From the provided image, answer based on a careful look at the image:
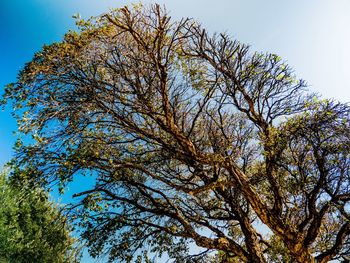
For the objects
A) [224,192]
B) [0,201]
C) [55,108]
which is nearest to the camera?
[55,108]

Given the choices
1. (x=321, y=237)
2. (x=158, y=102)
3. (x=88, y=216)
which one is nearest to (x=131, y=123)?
(x=158, y=102)

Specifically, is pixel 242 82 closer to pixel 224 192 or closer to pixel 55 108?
pixel 224 192

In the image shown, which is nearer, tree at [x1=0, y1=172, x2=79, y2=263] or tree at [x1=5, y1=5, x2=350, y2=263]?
tree at [x1=5, y1=5, x2=350, y2=263]

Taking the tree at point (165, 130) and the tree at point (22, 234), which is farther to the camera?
the tree at point (22, 234)

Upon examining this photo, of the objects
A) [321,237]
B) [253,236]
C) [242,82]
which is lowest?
[253,236]

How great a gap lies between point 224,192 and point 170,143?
340cm

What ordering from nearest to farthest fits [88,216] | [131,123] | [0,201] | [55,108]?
[55,108] → [131,123] → [88,216] → [0,201]

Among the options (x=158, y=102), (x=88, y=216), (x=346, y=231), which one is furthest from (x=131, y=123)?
(x=346, y=231)

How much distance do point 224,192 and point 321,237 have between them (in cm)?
502

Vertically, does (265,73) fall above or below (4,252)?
above

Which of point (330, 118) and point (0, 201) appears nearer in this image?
point (330, 118)

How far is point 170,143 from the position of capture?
11.4 meters

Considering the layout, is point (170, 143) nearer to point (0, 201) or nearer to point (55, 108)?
point (55, 108)

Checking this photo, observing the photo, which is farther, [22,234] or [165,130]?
[22,234]
